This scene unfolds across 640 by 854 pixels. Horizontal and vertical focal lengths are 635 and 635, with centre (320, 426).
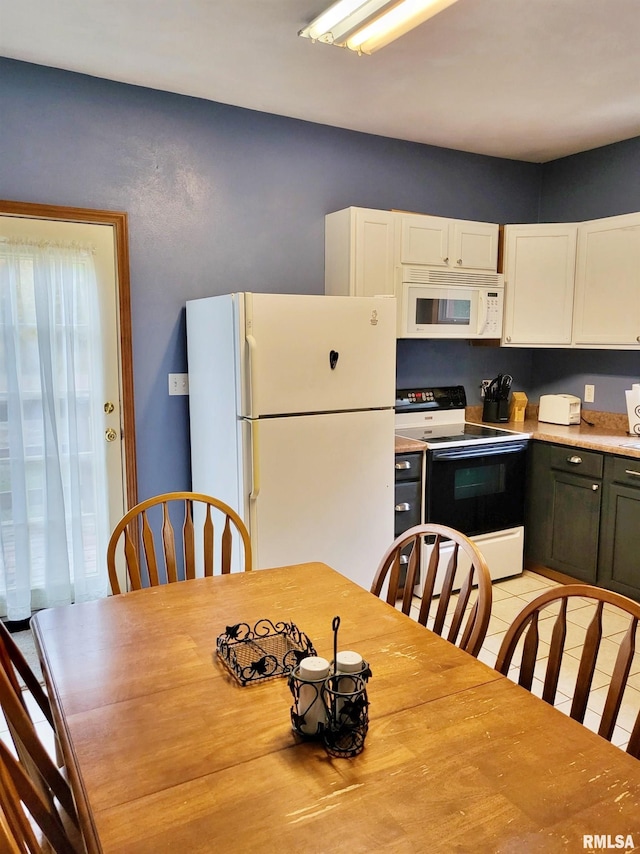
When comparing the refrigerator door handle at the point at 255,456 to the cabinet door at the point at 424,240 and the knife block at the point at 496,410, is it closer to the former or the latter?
the cabinet door at the point at 424,240

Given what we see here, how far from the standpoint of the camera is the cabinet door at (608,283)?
3.58 m

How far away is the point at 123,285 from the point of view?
309cm

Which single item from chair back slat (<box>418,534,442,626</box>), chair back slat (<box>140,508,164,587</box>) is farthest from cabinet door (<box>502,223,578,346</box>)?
chair back slat (<box>140,508,164,587</box>)

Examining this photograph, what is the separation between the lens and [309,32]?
235 cm

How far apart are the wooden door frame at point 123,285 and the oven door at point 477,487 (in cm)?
158

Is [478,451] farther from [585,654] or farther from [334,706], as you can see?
[334,706]

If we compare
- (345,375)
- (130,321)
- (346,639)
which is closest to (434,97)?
(345,375)

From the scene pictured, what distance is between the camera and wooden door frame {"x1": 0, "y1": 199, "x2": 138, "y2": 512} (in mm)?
2855

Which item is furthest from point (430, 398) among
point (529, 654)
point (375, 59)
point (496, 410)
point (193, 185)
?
point (529, 654)

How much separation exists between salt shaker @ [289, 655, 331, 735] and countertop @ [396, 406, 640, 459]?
231 cm

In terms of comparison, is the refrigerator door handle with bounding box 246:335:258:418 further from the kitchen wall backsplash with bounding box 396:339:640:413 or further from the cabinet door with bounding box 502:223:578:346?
the cabinet door with bounding box 502:223:578:346

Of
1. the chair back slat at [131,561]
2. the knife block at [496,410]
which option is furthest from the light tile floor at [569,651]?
the knife block at [496,410]

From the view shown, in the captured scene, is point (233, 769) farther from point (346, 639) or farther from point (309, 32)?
point (309, 32)

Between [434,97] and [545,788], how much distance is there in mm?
3056
